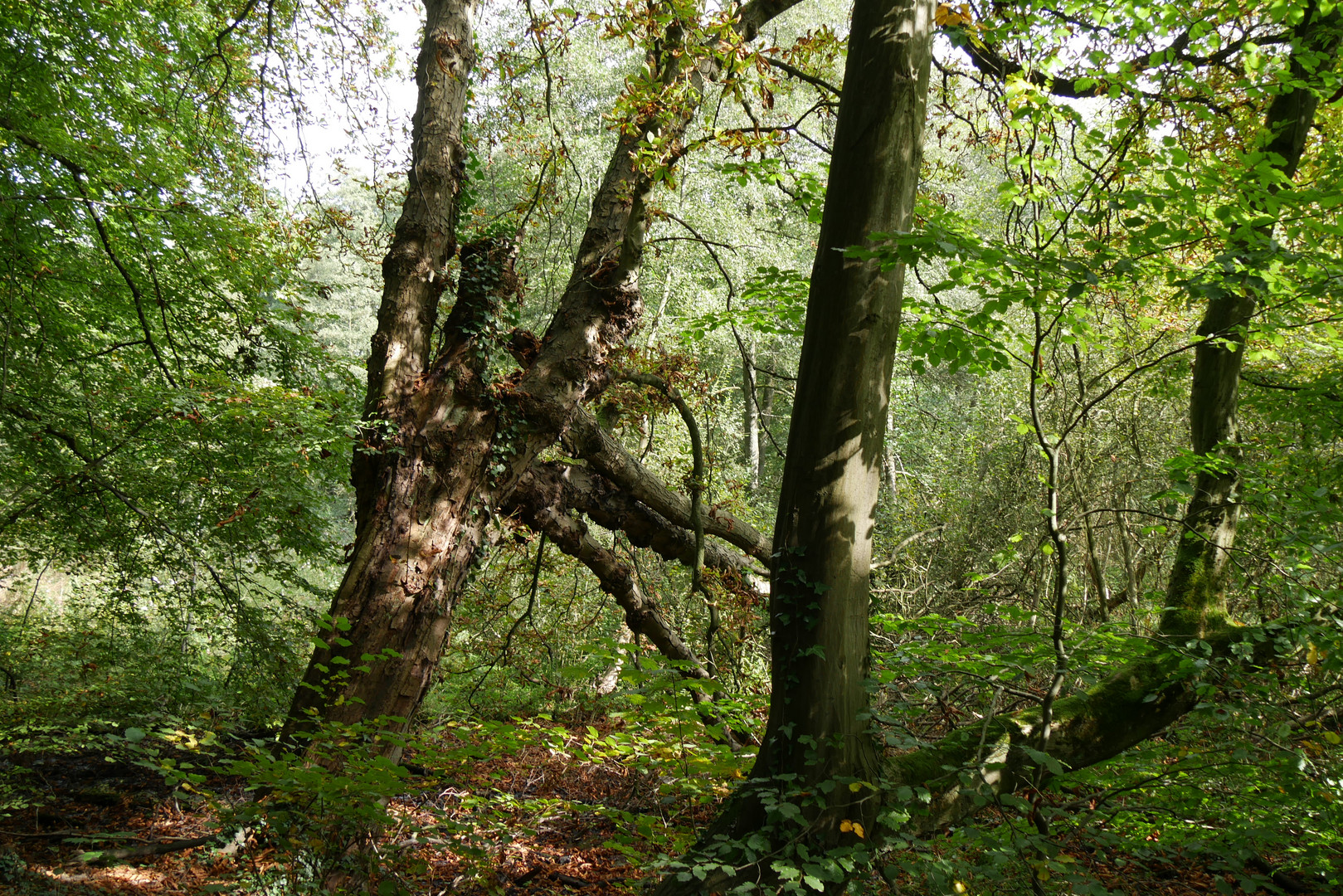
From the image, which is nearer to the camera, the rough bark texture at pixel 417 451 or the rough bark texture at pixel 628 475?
the rough bark texture at pixel 417 451

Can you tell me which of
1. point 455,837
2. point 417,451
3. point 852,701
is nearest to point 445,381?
Answer: point 417,451

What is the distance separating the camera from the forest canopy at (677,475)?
295 centimetres

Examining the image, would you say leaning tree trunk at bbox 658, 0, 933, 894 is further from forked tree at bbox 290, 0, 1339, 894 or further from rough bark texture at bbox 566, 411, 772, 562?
rough bark texture at bbox 566, 411, 772, 562

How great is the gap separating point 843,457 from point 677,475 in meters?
6.98

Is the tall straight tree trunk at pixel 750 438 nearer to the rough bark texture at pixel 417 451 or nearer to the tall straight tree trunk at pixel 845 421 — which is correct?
the rough bark texture at pixel 417 451

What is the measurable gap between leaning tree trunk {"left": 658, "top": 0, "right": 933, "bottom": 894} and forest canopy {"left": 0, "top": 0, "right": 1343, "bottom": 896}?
0.02 meters

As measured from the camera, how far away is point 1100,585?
15.4 feet

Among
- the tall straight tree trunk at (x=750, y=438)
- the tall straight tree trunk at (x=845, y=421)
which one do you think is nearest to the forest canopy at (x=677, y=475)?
the tall straight tree trunk at (x=845, y=421)

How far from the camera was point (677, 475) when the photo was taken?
9.87 m

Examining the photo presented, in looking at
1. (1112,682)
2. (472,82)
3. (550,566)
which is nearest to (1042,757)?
(1112,682)

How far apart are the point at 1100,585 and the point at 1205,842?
7.04ft

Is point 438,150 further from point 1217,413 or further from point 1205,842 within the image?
point 1205,842

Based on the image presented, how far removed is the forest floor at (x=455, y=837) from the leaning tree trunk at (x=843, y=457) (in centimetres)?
43

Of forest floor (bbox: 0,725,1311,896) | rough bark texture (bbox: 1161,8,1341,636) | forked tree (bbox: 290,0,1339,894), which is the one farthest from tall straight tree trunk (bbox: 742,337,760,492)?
rough bark texture (bbox: 1161,8,1341,636)
